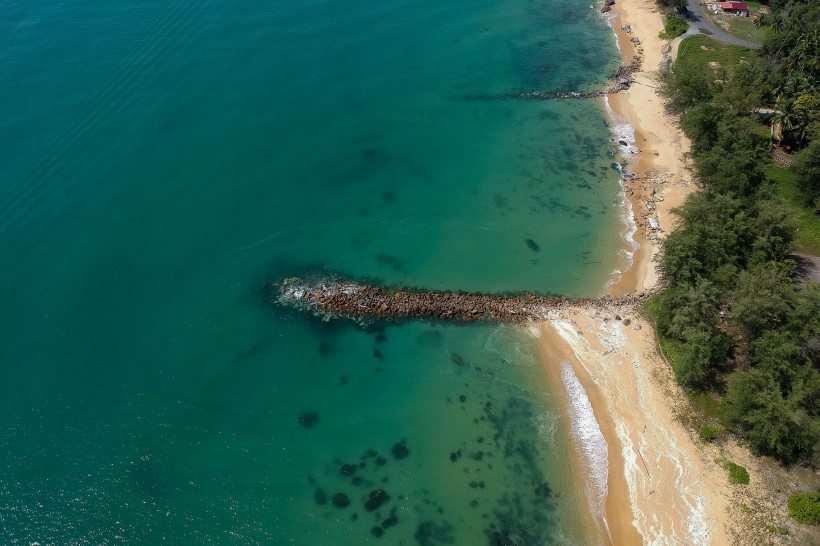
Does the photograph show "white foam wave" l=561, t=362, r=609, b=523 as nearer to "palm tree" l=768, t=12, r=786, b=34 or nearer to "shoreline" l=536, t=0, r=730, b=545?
"shoreline" l=536, t=0, r=730, b=545

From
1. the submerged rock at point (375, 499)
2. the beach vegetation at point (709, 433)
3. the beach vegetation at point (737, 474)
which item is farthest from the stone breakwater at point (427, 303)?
the submerged rock at point (375, 499)

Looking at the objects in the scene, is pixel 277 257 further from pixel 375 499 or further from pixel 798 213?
pixel 798 213

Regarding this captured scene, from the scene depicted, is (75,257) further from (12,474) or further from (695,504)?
(695,504)

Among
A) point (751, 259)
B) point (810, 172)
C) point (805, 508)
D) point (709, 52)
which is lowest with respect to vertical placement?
point (805, 508)

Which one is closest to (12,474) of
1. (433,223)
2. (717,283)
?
(433,223)

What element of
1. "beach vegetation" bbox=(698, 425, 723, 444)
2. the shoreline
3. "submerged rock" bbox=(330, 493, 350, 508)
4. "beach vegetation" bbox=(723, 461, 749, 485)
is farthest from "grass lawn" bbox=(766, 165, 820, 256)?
"submerged rock" bbox=(330, 493, 350, 508)

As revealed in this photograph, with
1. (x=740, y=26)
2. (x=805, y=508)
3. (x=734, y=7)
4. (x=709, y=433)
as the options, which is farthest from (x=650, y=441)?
(x=734, y=7)
